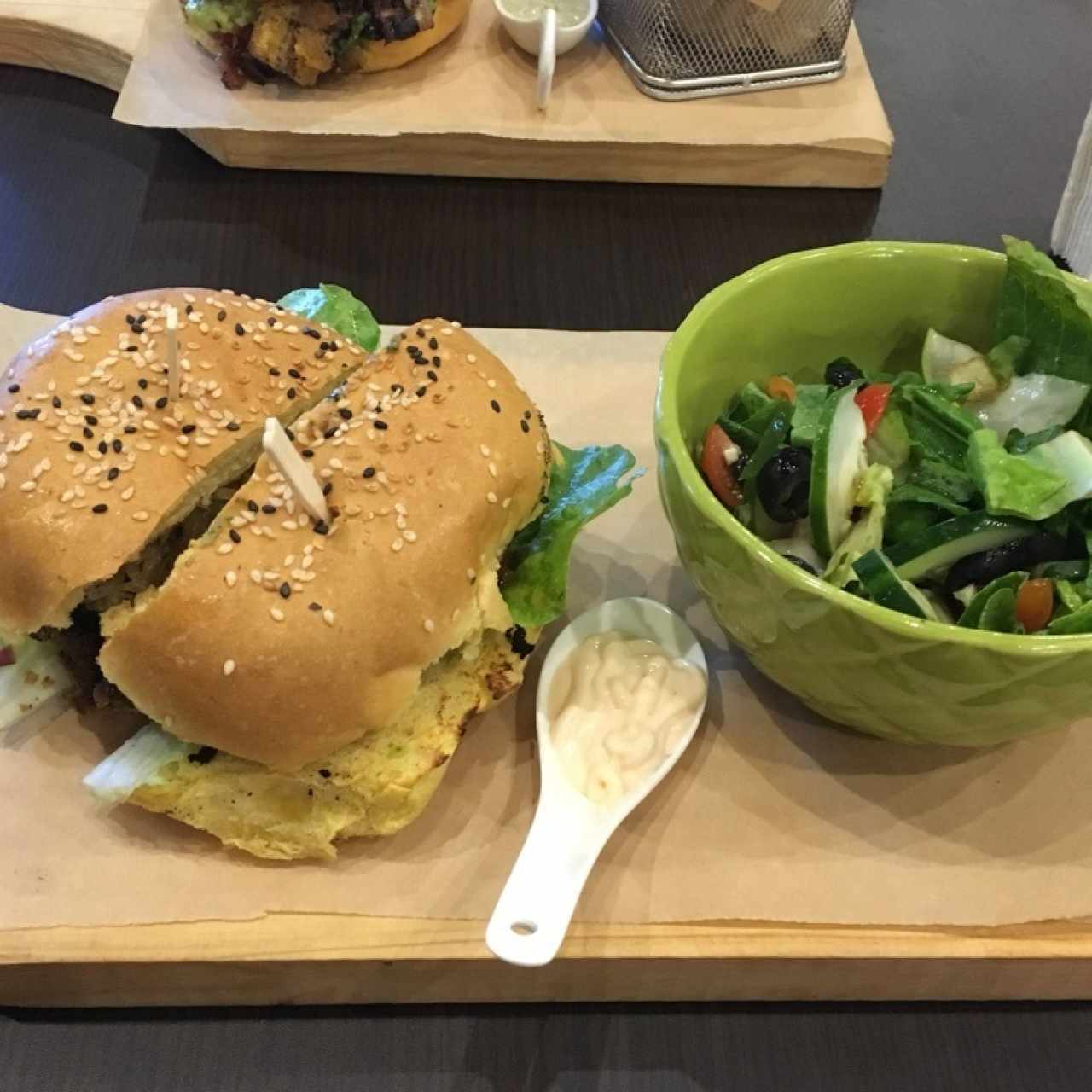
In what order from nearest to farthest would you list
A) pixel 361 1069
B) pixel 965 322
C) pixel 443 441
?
1. pixel 361 1069
2. pixel 443 441
3. pixel 965 322

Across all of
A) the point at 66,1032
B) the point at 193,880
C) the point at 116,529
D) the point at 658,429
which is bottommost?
the point at 66,1032

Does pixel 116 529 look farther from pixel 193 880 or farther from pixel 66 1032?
pixel 66 1032

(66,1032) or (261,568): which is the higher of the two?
(261,568)

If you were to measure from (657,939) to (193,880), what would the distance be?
51 cm

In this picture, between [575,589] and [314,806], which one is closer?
[314,806]

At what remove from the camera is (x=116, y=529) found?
1.19m

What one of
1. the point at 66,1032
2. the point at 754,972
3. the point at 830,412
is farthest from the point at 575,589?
the point at 66,1032

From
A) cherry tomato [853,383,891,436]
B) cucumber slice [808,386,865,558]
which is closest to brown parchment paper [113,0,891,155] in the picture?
cherry tomato [853,383,891,436]

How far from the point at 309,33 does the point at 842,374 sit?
5.10 ft

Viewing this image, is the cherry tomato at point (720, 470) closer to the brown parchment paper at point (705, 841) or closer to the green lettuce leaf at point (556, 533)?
the green lettuce leaf at point (556, 533)

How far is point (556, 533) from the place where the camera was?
4.58 ft

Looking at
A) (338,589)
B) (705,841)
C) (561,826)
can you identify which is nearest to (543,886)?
(561,826)

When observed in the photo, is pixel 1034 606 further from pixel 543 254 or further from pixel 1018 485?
pixel 543 254

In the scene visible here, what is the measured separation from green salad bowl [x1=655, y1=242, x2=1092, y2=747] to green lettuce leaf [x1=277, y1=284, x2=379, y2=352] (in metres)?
0.59
